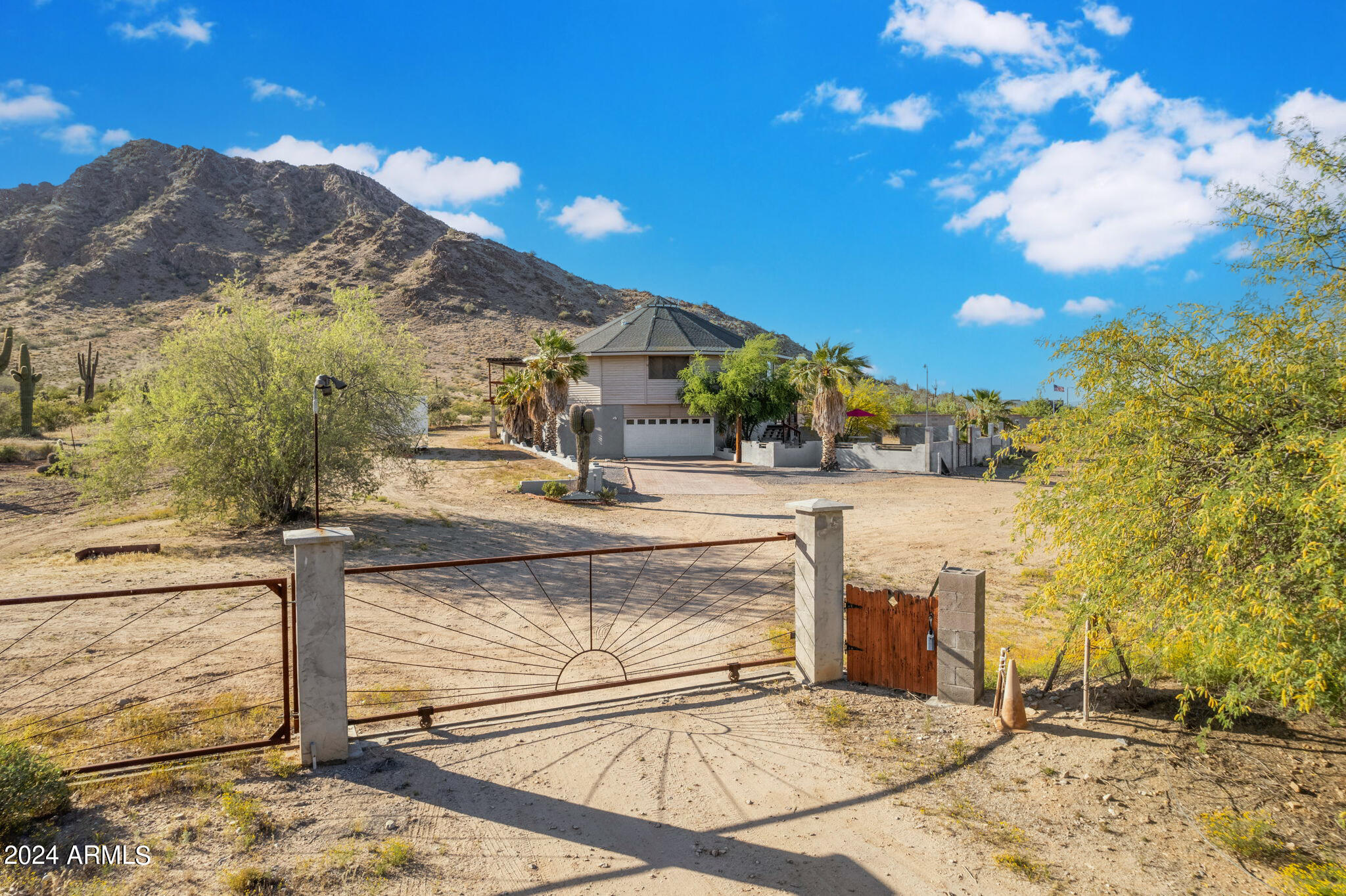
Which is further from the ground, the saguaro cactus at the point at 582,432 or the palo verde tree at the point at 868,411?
the palo verde tree at the point at 868,411

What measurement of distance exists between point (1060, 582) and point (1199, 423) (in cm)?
180

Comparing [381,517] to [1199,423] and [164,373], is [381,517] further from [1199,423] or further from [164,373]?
[1199,423]

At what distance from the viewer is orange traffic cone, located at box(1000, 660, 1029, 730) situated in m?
6.46

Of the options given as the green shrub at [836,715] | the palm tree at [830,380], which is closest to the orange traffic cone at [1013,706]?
the green shrub at [836,715]

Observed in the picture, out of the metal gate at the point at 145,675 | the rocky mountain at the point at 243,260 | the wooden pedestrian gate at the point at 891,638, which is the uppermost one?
the rocky mountain at the point at 243,260

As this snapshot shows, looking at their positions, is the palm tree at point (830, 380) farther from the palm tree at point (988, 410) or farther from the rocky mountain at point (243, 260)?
the rocky mountain at point (243, 260)

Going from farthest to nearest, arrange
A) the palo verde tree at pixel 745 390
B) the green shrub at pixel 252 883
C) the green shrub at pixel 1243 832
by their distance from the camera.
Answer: the palo verde tree at pixel 745 390 → the green shrub at pixel 1243 832 → the green shrub at pixel 252 883

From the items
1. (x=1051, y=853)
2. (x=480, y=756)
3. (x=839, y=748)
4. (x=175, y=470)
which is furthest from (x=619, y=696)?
(x=175, y=470)

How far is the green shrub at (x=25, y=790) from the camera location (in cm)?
472

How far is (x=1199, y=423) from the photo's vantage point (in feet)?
17.3

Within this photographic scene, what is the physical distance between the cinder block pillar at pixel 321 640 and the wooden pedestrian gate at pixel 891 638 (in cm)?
484

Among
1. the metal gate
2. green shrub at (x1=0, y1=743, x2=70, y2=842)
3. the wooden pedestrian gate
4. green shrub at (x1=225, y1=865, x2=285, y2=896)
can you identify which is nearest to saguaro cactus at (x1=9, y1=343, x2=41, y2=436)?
the metal gate

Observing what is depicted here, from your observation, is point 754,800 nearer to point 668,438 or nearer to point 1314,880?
point 1314,880

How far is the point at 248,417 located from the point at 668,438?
25119mm
